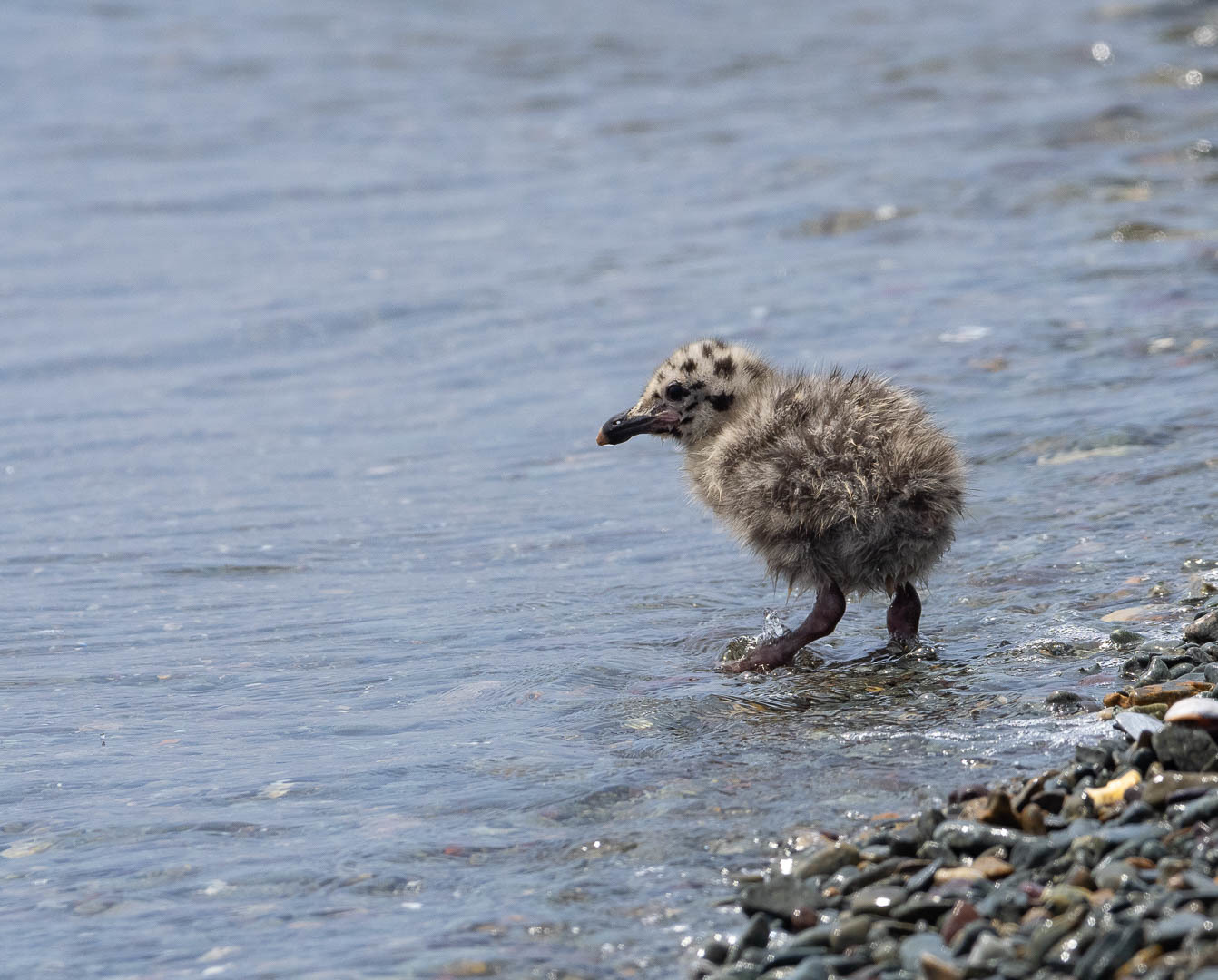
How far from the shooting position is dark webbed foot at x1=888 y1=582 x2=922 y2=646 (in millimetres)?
6457

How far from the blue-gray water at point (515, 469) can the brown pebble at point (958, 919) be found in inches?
27.0

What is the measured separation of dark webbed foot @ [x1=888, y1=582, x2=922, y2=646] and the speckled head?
110 cm

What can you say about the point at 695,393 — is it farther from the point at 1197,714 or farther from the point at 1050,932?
the point at 1050,932

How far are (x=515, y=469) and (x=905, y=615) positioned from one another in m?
3.46

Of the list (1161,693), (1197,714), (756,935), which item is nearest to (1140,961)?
(756,935)

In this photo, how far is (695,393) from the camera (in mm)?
7082

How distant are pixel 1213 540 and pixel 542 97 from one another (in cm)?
1524

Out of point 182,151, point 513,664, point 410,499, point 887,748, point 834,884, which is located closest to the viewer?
point 834,884

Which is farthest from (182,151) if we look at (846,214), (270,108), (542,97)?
(846,214)

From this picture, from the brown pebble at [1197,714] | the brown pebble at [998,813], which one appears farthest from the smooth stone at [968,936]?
the brown pebble at [1197,714]

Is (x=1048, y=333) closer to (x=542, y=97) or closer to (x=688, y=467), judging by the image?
(x=688, y=467)

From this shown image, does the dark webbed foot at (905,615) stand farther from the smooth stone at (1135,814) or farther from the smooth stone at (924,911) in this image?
the smooth stone at (924,911)

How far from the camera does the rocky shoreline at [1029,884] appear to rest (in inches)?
145

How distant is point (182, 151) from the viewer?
1877 centimetres
